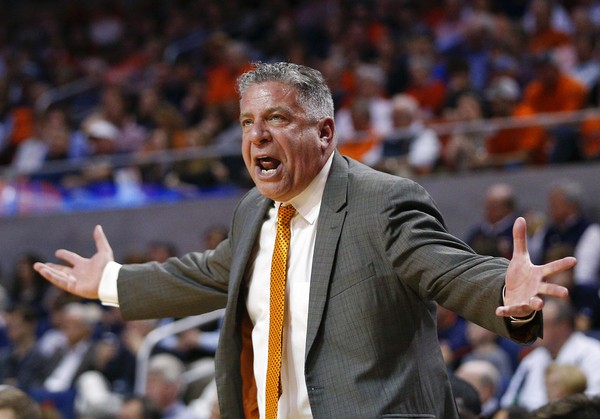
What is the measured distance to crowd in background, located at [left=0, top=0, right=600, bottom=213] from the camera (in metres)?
8.29

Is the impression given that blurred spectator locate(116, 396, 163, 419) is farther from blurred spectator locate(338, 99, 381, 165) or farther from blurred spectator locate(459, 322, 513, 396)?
blurred spectator locate(338, 99, 381, 165)

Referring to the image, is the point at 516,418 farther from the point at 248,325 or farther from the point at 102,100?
the point at 102,100

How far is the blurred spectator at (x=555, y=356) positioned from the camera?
18.7 ft

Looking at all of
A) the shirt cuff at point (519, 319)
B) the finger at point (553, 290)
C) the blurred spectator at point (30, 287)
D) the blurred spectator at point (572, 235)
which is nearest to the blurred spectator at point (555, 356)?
the blurred spectator at point (572, 235)

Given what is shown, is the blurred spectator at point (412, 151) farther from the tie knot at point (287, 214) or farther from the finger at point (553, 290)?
the finger at point (553, 290)

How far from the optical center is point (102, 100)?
12.7 metres

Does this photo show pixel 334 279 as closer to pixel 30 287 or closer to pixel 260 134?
pixel 260 134

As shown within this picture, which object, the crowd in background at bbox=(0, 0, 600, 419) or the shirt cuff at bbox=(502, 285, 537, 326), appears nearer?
the shirt cuff at bbox=(502, 285, 537, 326)

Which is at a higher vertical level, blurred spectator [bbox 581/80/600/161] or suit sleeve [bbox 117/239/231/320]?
suit sleeve [bbox 117/239/231/320]

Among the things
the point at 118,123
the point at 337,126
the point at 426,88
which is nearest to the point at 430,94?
the point at 426,88

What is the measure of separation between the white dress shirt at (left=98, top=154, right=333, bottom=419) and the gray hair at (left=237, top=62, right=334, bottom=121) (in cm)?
19

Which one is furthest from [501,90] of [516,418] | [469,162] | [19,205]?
[19,205]

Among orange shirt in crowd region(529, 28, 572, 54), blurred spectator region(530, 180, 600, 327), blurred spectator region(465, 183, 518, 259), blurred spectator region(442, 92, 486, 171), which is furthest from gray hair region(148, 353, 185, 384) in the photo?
orange shirt in crowd region(529, 28, 572, 54)

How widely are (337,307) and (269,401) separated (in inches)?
14.7
